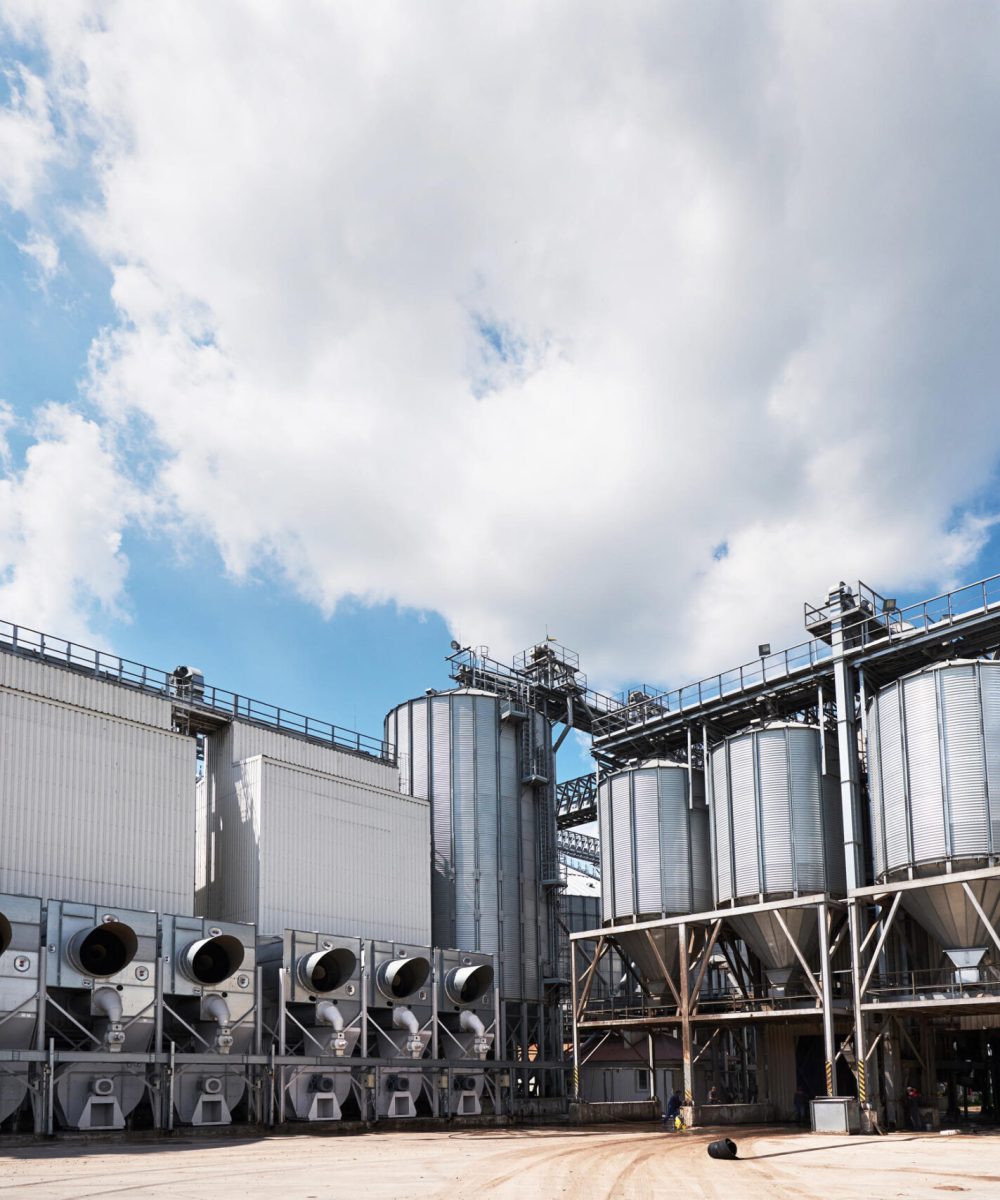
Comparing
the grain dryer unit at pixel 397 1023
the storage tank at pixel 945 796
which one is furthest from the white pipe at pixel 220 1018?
the storage tank at pixel 945 796

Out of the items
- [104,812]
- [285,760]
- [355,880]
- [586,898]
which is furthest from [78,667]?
[586,898]

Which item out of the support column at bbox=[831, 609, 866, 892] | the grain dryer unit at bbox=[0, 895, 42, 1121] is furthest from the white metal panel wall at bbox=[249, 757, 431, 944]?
the support column at bbox=[831, 609, 866, 892]

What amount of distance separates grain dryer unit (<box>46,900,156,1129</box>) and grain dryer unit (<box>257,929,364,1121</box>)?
516 cm

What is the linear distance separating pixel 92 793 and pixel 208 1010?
8696 mm

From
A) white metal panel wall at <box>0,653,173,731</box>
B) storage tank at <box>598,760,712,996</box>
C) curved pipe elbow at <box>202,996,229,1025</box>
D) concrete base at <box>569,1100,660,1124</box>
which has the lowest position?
concrete base at <box>569,1100,660,1124</box>

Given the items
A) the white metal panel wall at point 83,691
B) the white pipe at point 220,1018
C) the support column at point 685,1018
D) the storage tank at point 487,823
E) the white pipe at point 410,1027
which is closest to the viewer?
the white pipe at point 220,1018

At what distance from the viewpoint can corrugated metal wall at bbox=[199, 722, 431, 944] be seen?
46156mm

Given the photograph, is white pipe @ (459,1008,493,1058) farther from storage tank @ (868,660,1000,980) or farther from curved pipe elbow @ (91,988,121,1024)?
storage tank @ (868,660,1000,980)

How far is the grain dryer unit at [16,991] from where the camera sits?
108 feet

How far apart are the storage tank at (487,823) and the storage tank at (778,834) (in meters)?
11.9

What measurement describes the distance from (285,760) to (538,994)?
53.0 ft

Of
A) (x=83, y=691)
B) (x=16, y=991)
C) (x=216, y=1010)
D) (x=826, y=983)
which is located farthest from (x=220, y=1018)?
(x=826, y=983)

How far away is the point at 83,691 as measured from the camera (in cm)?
4322

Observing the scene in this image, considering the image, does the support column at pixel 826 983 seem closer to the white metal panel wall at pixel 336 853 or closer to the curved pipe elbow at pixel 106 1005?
the white metal panel wall at pixel 336 853
